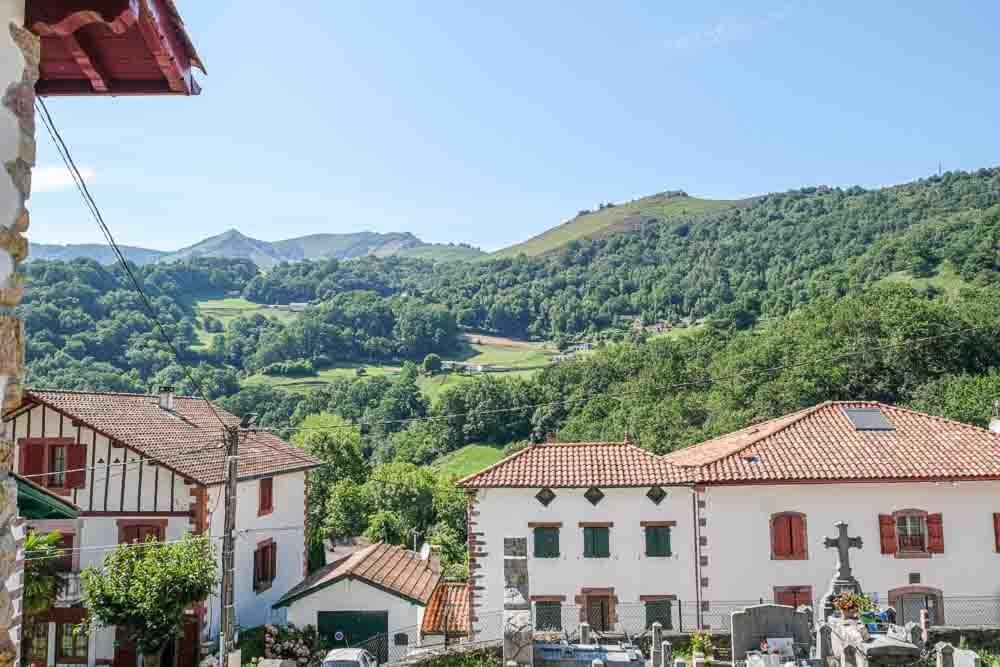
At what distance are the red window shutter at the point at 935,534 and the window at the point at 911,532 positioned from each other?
10cm

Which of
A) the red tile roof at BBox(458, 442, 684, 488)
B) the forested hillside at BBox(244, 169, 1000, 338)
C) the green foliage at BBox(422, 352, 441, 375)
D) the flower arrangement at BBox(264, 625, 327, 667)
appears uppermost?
the forested hillside at BBox(244, 169, 1000, 338)

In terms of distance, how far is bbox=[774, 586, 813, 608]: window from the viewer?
76.6 ft

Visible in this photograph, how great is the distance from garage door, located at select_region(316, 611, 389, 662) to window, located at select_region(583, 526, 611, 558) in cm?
603

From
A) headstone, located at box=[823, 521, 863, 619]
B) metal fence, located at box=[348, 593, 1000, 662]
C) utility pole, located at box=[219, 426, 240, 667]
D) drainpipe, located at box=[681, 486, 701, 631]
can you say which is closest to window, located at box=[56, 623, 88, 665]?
metal fence, located at box=[348, 593, 1000, 662]

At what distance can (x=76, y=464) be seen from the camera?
23.9 m

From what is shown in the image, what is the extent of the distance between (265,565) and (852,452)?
1796 cm

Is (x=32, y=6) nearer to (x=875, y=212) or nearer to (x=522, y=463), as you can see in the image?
(x=522, y=463)

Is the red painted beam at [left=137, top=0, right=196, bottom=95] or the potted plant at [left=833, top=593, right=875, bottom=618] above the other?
the red painted beam at [left=137, top=0, right=196, bottom=95]

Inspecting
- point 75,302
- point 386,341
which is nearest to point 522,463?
point 75,302

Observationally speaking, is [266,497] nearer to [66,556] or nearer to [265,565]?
[265,565]

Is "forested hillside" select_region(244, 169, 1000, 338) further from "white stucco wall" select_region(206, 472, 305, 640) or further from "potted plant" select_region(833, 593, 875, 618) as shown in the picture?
"potted plant" select_region(833, 593, 875, 618)

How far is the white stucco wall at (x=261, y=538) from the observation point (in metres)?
24.5

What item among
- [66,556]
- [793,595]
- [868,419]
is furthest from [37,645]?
[868,419]

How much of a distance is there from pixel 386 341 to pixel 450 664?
366 ft
